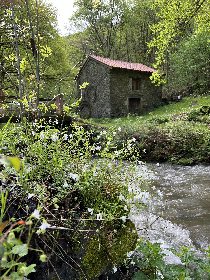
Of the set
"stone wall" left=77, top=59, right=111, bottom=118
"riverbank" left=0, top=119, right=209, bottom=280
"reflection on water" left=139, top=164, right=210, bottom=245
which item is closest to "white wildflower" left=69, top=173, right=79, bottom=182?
"riverbank" left=0, top=119, right=209, bottom=280

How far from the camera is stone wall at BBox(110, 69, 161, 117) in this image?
2831 cm

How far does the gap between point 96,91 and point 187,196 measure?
22.3 meters

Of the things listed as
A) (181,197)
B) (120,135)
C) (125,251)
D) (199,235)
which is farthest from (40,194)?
(120,135)

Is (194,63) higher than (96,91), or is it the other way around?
(194,63)

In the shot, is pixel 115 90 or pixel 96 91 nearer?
pixel 115 90

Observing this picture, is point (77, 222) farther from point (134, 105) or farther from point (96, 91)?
point (134, 105)

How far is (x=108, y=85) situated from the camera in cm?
2803

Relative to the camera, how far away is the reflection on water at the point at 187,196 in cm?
582

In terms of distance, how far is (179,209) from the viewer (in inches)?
277

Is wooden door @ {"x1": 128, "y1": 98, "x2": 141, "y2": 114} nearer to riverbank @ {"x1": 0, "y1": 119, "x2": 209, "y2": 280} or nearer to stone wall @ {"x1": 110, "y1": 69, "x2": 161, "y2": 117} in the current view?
stone wall @ {"x1": 110, "y1": 69, "x2": 161, "y2": 117}

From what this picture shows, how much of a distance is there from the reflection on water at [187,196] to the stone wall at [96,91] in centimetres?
1666

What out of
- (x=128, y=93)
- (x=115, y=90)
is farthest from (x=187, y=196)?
(x=128, y=93)

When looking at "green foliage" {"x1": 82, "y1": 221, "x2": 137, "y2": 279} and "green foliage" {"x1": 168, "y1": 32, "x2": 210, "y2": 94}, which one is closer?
"green foliage" {"x1": 82, "y1": 221, "x2": 137, "y2": 279}

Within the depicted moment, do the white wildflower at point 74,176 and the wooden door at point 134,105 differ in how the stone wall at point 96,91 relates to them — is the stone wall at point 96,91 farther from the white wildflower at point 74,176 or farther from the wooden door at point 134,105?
the white wildflower at point 74,176
